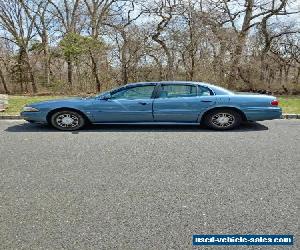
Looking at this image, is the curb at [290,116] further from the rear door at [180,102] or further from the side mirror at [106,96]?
the side mirror at [106,96]

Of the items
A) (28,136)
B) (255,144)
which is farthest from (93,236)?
(28,136)

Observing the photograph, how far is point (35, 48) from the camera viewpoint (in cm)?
1966

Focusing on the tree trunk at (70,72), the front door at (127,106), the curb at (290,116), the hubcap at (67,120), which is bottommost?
the curb at (290,116)

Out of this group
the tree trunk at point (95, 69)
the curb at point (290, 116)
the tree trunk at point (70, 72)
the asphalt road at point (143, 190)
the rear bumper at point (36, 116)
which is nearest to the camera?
the asphalt road at point (143, 190)

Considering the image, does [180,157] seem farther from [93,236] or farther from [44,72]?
[44,72]

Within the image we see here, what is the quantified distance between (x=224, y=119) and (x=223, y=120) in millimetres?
34

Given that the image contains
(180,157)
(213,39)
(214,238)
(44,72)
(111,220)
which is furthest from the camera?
(44,72)

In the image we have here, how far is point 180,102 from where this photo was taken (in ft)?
21.8

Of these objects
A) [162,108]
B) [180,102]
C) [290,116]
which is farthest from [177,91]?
[290,116]

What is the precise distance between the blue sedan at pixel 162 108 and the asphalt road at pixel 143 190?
3.11ft

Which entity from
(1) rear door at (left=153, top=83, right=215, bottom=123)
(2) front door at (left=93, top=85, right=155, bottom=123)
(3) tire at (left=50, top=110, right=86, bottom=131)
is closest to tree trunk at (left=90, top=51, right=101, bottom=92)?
(3) tire at (left=50, top=110, right=86, bottom=131)

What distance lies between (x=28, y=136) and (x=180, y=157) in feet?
12.0

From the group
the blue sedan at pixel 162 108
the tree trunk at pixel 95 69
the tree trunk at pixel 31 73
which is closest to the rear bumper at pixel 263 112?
the blue sedan at pixel 162 108

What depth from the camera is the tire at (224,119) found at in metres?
6.74
